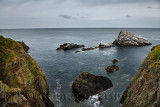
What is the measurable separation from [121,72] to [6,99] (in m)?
49.3

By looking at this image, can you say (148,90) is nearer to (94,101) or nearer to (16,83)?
(94,101)

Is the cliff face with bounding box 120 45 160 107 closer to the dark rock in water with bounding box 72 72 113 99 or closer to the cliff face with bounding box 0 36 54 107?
the dark rock in water with bounding box 72 72 113 99

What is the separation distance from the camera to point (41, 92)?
133ft

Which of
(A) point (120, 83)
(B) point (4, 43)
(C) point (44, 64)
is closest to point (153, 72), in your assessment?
(A) point (120, 83)

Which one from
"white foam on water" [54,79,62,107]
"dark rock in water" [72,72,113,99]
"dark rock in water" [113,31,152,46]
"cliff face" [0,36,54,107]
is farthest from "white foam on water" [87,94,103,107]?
"dark rock in water" [113,31,152,46]

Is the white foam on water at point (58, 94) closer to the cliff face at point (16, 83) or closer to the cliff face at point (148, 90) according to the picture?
the cliff face at point (16, 83)

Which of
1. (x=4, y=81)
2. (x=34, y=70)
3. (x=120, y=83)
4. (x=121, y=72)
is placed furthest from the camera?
(x=121, y=72)

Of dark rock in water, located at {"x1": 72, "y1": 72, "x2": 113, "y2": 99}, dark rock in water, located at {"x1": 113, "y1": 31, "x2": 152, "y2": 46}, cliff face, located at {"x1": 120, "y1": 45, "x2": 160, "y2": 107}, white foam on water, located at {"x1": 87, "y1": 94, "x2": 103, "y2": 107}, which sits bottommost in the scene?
white foam on water, located at {"x1": 87, "y1": 94, "x2": 103, "y2": 107}

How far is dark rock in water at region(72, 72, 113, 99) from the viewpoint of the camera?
151 feet

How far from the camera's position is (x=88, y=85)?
4912 cm

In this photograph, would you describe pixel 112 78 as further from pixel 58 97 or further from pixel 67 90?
pixel 58 97

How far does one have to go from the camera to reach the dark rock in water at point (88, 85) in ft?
151

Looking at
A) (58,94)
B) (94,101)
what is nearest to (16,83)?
(58,94)

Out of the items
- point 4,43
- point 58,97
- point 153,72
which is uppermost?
point 4,43
